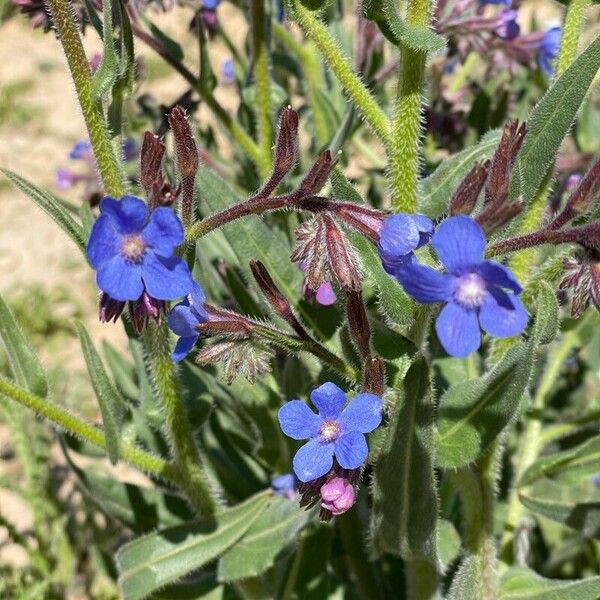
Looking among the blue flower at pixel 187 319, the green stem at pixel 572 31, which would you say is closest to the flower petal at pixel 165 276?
the blue flower at pixel 187 319

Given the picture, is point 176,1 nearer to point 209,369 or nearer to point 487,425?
point 209,369

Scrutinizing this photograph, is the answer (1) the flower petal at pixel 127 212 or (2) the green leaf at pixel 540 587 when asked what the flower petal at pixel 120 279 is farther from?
(2) the green leaf at pixel 540 587

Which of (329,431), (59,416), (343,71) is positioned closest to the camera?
(329,431)

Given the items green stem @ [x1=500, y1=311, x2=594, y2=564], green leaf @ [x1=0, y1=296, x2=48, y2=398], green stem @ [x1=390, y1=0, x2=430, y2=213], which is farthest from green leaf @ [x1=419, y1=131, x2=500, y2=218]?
green leaf @ [x1=0, y1=296, x2=48, y2=398]

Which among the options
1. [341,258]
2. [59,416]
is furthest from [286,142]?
[59,416]

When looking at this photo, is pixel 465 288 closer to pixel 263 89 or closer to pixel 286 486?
pixel 286 486
